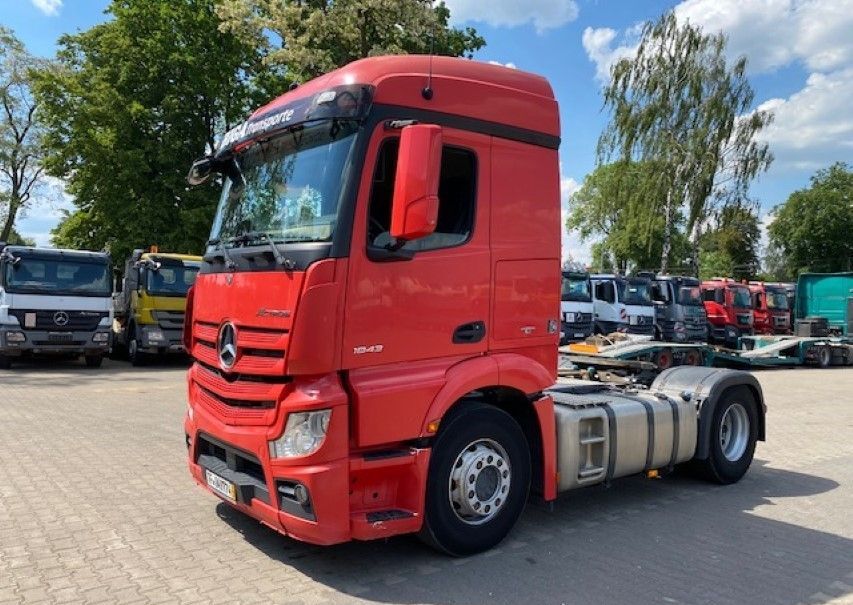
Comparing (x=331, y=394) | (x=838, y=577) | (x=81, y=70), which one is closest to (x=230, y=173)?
(x=331, y=394)

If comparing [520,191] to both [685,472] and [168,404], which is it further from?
[168,404]

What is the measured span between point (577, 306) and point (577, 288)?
63 centimetres

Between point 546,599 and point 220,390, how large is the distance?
241 cm

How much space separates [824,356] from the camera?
21.4 m

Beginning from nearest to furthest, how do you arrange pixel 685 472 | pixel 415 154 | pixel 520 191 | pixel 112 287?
1. pixel 415 154
2. pixel 520 191
3. pixel 685 472
4. pixel 112 287

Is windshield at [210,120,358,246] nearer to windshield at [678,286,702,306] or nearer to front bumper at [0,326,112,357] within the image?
front bumper at [0,326,112,357]

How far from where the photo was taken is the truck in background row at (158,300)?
16.6m

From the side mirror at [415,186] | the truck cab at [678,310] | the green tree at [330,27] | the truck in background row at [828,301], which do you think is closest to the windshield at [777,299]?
the truck in background row at [828,301]

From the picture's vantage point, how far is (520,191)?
16.1ft

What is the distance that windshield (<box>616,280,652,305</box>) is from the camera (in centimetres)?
2195

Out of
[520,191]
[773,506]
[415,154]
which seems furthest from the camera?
[773,506]

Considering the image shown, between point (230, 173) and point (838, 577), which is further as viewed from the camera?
point (230, 173)

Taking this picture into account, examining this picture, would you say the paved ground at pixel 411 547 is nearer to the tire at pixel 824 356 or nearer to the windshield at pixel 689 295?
the tire at pixel 824 356

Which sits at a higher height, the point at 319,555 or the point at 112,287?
the point at 112,287
